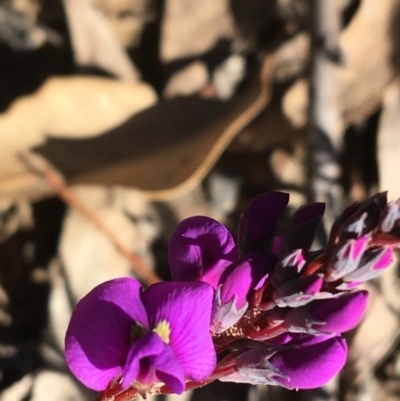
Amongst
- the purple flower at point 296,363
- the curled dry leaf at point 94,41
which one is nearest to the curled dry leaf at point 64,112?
the curled dry leaf at point 94,41

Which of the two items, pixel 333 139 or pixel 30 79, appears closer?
pixel 333 139

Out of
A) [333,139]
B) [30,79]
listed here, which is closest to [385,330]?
[333,139]

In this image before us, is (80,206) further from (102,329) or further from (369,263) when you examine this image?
(369,263)

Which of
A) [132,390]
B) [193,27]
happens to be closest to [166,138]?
[193,27]

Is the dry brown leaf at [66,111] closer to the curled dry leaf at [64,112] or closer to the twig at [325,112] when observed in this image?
the curled dry leaf at [64,112]

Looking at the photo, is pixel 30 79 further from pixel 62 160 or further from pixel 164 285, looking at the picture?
pixel 164 285

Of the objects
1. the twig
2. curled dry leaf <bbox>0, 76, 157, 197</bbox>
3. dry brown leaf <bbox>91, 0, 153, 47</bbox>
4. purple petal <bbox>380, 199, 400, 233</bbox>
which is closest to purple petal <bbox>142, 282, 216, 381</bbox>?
purple petal <bbox>380, 199, 400, 233</bbox>
